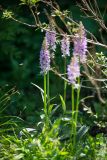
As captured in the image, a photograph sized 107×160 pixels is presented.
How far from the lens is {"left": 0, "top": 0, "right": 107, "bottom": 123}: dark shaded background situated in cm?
673

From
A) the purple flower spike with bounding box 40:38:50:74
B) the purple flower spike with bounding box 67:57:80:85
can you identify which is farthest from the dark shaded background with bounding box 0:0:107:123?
the purple flower spike with bounding box 67:57:80:85

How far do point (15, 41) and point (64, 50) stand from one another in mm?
3267

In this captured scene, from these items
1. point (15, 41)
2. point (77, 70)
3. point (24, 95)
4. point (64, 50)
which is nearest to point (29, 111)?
point (24, 95)

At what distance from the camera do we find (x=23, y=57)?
767 centimetres

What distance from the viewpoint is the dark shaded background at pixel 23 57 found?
6727mm

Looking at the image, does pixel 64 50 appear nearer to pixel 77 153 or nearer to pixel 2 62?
pixel 77 153

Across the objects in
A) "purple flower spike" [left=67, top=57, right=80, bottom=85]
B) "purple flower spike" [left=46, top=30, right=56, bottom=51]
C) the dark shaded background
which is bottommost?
the dark shaded background

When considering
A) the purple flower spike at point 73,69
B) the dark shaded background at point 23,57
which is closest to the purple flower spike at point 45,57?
the purple flower spike at point 73,69

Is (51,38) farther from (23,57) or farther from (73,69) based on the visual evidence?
(23,57)

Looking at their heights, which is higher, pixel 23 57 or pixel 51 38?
pixel 51 38

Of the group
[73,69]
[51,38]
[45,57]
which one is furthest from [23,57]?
[73,69]

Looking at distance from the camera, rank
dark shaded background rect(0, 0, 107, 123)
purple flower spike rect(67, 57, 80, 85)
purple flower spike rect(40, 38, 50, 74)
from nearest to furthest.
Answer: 1. purple flower spike rect(67, 57, 80, 85)
2. purple flower spike rect(40, 38, 50, 74)
3. dark shaded background rect(0, 0, 107, 123)

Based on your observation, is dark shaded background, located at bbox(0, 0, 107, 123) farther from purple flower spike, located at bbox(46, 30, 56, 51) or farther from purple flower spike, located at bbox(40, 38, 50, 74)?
purple flower spike, located at bbox(40, 38, 50, 74)

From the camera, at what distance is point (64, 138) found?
488 cm
